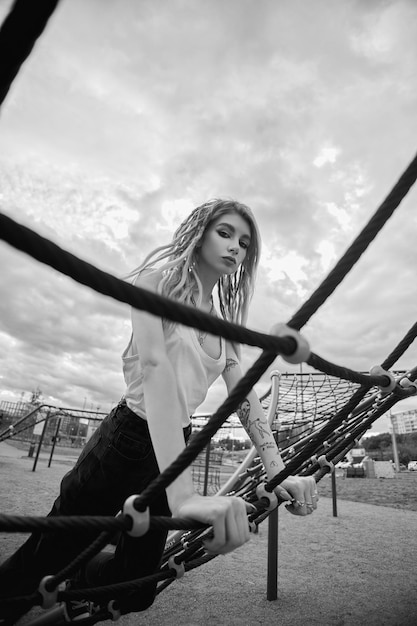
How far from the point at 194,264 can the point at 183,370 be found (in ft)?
1.23

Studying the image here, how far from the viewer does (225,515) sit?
61cm

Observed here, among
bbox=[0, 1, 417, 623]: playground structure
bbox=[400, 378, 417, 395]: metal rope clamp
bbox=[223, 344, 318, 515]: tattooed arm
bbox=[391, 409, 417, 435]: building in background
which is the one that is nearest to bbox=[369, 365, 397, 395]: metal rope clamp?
bbox=[0, 1, 417, 623]: playground structure

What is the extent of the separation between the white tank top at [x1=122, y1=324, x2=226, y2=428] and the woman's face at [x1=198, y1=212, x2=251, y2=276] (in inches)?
9.8

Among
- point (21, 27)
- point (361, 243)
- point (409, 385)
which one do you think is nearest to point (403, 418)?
point (409, 385)

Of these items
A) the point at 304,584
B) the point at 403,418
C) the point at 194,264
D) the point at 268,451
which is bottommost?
the point at 304,584

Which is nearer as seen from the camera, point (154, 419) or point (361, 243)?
point (361, 243)

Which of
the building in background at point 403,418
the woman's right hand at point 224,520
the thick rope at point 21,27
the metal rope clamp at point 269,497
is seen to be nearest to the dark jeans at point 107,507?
the metal rope clamp at point 269,497

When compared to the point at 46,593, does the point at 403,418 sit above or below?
above

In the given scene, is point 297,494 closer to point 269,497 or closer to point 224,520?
point 269,497

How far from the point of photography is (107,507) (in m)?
1.08

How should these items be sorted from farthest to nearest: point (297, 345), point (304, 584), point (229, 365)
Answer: point (304, 584) → point (229, 365) → point (297, 345)

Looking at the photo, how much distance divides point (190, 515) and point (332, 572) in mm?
2062

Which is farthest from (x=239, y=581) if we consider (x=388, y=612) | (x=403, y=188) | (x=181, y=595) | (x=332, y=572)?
(x=403, y=188)

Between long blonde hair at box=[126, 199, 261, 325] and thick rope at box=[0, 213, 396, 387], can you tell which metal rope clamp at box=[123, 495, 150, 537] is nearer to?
thick rope at box=[0, 213, 396, 387]
